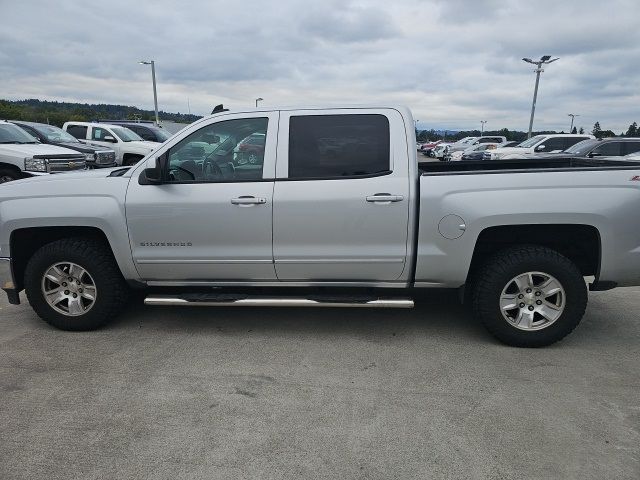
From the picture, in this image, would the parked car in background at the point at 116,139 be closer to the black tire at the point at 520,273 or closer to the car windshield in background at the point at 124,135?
the car windshield in background at the point at 124,135

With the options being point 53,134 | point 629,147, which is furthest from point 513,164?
point 53,134

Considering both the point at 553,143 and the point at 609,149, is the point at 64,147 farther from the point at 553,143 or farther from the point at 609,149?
the point at 553,143

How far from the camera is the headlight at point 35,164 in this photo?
9.67 m

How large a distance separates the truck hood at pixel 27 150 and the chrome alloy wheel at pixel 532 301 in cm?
970

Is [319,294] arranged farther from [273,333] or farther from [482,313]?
[482,313]

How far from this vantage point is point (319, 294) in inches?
157

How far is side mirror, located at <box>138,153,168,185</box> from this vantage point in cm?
374

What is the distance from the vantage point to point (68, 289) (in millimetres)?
4090

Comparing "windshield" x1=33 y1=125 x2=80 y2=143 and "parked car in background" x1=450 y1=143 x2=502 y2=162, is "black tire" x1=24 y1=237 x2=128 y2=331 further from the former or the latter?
"parked car in background" x1=450 y1=143 x2=502 y2=162

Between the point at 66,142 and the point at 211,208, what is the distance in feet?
39.6

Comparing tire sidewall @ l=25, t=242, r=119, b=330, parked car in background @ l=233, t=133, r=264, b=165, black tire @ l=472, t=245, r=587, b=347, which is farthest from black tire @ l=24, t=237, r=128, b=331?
black tire @ l=472, t=245, r=587, b=347

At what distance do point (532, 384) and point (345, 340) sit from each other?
144 cm

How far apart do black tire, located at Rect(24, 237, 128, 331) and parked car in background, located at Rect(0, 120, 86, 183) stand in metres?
6.58

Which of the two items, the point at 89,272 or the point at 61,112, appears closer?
the point at 89,272
